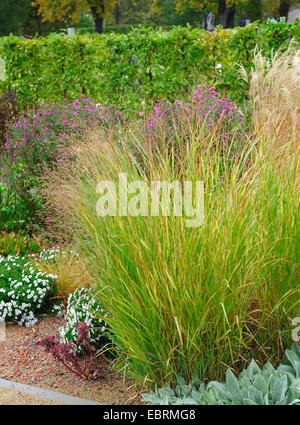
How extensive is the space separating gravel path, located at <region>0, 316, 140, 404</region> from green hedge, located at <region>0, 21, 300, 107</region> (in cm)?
431

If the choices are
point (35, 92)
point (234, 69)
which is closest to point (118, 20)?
point (35, 92)

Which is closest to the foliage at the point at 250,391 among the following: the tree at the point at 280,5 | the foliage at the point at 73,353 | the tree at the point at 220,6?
the foliage at the point at 73,353

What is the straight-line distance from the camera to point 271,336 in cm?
260

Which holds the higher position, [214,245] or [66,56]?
[66,56]

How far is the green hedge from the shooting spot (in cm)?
681

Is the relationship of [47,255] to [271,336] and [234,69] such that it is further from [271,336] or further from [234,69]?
[234,69]

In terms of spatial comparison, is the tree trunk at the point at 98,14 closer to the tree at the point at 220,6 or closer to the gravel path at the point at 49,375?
the tree at the point at 220,6

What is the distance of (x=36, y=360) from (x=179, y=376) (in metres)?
1.25

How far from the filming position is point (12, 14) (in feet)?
89.0

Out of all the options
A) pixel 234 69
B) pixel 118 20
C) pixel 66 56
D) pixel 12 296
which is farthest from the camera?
pixel 118 20

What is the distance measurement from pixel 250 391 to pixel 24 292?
7.32 ft

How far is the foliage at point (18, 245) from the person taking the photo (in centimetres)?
488

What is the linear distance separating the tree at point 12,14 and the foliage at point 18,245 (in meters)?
24.9

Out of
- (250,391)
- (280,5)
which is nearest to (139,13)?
(280,5)
